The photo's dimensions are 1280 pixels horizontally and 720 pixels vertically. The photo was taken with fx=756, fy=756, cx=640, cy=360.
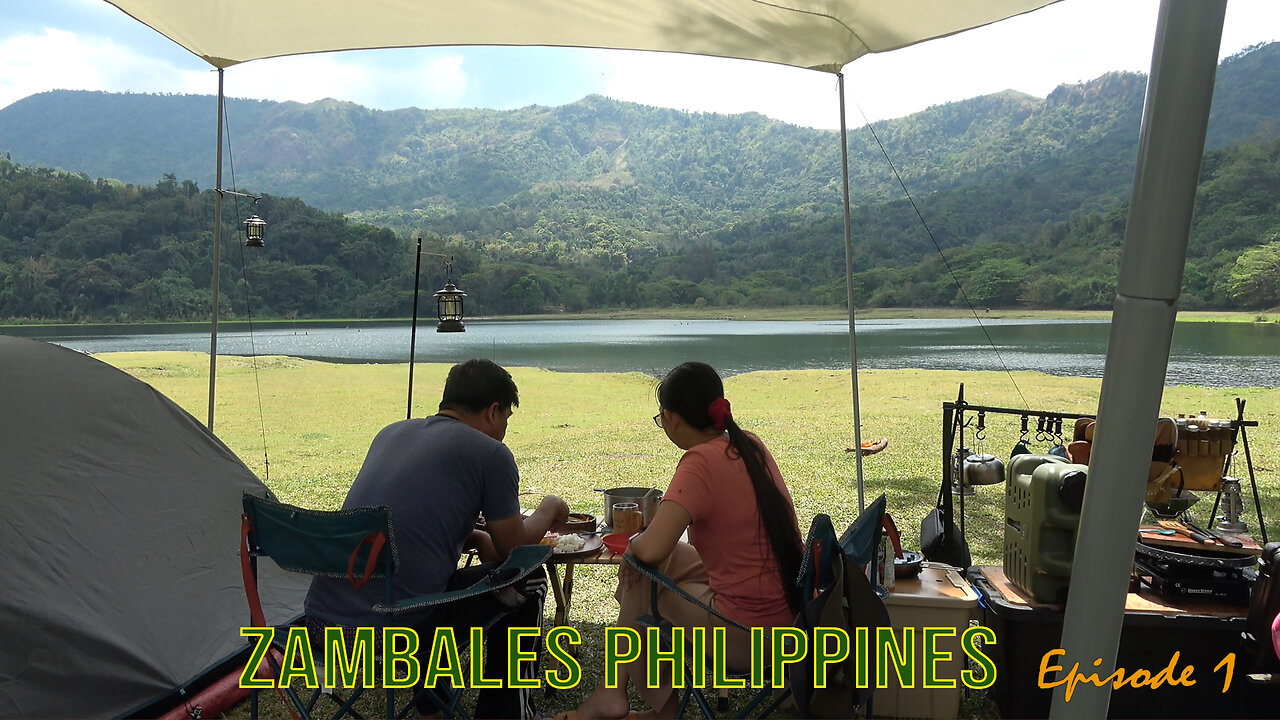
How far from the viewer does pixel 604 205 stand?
207 feet

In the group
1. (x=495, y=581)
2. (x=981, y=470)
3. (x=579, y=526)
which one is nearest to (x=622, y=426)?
(x=981, y=470)

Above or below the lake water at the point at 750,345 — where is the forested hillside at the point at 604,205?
above

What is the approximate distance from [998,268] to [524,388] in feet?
96.8

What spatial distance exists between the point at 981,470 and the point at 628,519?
164 centimetres

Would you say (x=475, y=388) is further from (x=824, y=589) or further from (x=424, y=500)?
(x=824, y=589)

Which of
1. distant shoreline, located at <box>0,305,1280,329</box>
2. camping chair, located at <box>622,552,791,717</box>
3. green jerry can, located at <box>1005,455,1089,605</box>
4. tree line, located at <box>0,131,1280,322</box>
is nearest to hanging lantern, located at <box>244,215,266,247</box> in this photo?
camping chair, located at <box>622,552,791,717</box>

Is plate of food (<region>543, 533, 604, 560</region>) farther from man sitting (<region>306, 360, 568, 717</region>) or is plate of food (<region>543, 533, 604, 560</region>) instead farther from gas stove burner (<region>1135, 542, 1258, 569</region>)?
gas stove burner (<region>1135, 542, 1258, 569</region>)

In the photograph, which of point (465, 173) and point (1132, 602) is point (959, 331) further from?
point (465, 173)

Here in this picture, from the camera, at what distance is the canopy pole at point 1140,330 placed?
3.31 feet

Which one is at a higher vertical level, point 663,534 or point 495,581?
point 663,534

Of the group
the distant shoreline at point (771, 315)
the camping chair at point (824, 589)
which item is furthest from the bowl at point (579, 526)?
the distant shoreline at point (771, 315)

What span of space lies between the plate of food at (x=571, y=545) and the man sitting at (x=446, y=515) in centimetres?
16

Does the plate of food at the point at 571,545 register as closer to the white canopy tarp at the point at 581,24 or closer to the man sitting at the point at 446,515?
the man sitting at the point at 446,515

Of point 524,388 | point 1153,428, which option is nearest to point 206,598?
point 1153,428
